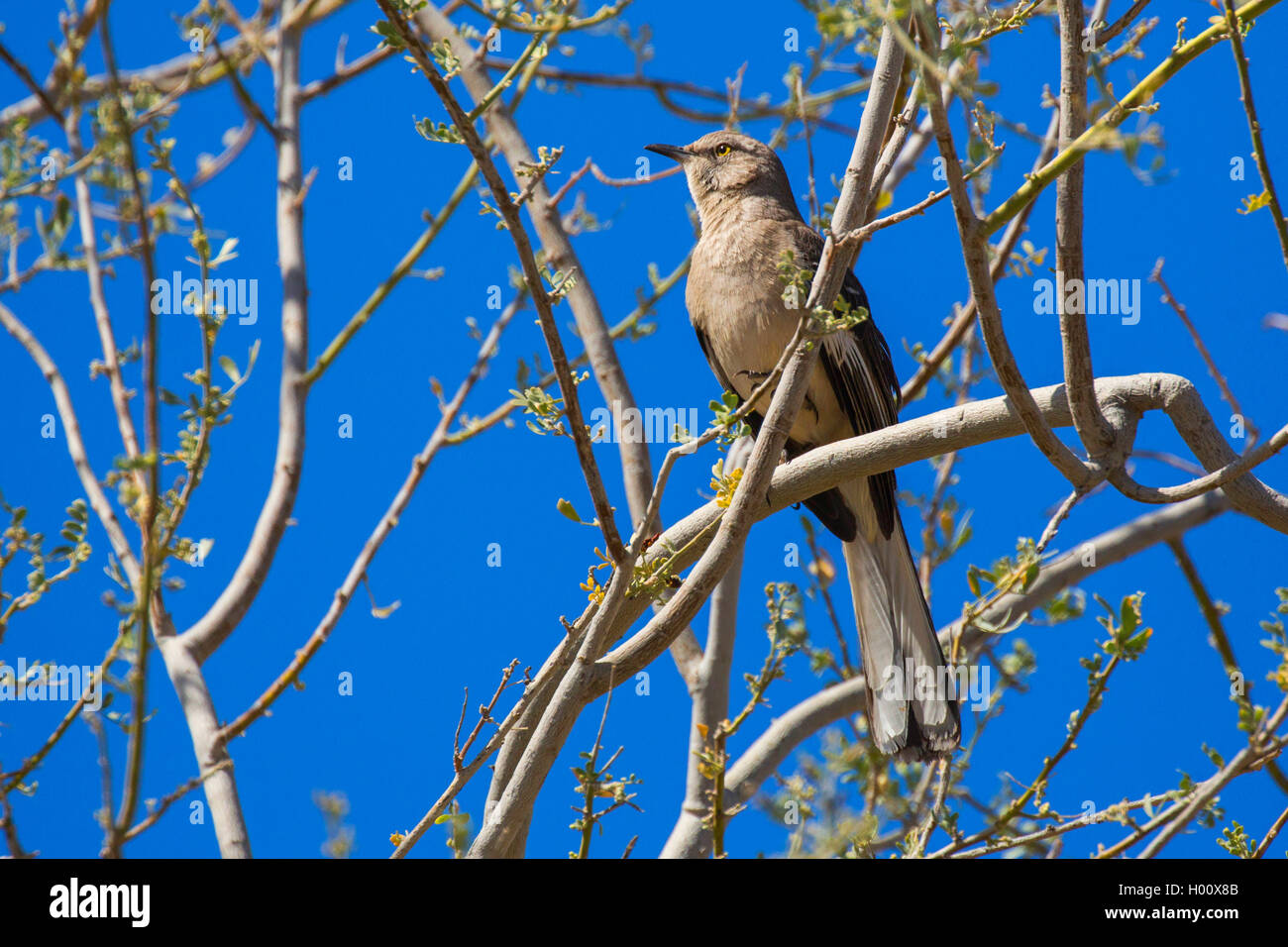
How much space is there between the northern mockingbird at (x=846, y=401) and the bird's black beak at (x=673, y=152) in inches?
15.2

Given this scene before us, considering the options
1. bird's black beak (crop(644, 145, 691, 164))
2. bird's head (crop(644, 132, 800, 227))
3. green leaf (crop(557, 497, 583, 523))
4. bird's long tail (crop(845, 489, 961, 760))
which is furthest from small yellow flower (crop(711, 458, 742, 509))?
bird's black beak (crop(644, 145, 691, 164))

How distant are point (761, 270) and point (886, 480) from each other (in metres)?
0.90

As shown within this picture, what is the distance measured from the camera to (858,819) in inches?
109

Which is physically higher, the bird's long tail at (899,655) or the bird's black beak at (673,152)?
the bird's black beak at (673,152)

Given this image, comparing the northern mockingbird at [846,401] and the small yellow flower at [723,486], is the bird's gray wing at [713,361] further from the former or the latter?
the small yellow flower at [723,486]

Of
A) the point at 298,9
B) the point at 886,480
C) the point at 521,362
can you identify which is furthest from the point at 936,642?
the point at 298,9

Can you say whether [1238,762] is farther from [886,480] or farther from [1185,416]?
[886,480]

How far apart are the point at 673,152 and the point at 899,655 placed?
249 centimetres

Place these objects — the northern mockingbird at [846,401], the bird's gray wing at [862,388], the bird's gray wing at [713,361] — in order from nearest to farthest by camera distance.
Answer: the northern mockingbird at [846,401] < the bird's gray wing at [862,388] < the bird's gray wing at [713,361]

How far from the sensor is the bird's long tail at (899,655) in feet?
12.2

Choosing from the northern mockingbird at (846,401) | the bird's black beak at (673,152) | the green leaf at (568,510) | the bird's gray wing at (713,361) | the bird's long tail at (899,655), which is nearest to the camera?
the green leaf at (568,510)

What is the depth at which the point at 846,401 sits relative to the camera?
14.4 ft

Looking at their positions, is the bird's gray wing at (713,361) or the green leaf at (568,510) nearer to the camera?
the green leaf at (568,510)

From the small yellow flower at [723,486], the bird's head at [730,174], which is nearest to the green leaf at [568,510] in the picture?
the small yellow flower at [723,486]
